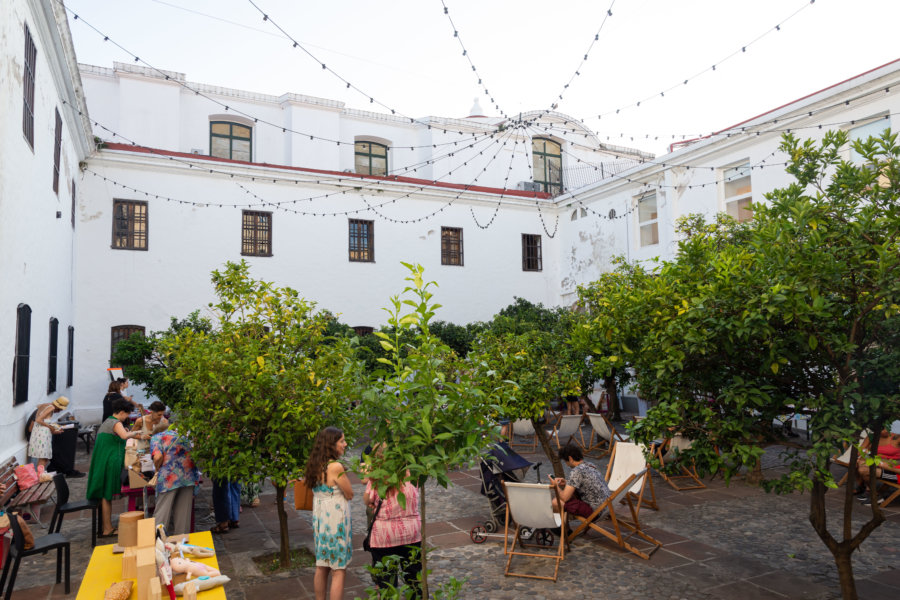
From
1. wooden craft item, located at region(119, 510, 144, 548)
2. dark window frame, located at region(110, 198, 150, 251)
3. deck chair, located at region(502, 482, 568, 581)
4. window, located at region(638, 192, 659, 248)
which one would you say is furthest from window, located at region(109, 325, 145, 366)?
window, located at region(638, 192, 659, 248)

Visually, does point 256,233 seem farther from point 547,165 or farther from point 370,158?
point 547,165

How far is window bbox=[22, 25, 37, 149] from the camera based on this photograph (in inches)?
321

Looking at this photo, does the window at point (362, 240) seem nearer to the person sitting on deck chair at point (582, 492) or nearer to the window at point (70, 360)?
the window at point (70, 360)

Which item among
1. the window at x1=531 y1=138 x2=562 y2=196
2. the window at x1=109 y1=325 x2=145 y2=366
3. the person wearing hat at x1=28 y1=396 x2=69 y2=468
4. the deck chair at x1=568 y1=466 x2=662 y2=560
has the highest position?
the window at x1=531 y1=138 x2=562 y2=196

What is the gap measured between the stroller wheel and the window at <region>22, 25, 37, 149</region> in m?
7.87

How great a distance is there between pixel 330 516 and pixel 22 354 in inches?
245

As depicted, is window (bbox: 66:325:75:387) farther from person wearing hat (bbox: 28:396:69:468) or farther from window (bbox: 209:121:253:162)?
window (bbox: 209:121:253:162)

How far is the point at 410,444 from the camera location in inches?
123

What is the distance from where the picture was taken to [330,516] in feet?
15.7

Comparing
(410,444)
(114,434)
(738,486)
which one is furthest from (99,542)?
(738,486)

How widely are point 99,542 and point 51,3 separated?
25.1ft

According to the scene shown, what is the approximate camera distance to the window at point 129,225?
16.0m

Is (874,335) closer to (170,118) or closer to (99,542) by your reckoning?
(99,542)

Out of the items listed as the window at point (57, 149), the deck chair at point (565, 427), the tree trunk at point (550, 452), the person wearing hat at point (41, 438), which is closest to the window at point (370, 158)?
the window at point (57, 149)
